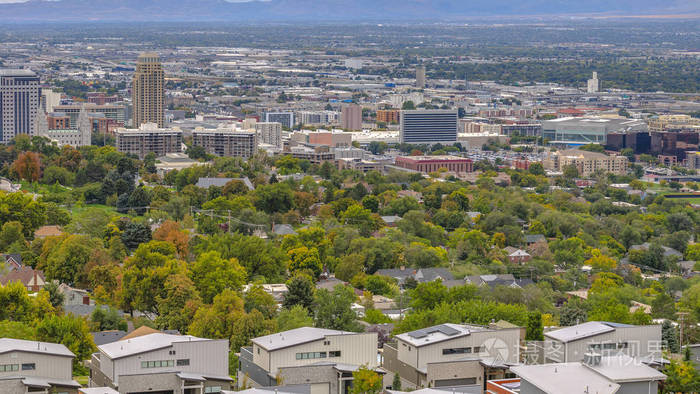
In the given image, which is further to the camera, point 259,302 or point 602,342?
point 259,302

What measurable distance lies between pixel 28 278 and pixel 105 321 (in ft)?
23.5

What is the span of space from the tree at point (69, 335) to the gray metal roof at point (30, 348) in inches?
125

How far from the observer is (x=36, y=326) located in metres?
29.3

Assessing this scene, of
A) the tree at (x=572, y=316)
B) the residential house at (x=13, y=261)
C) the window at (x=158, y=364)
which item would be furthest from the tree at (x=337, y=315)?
the residential house at (x=13, y=261)

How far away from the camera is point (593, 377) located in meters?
22.0

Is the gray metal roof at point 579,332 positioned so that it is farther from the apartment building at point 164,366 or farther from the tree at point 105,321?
the tree at point 105,321

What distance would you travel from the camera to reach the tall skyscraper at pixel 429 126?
10775 centimetres

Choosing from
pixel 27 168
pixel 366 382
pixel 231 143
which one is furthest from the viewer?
pixel 231 143

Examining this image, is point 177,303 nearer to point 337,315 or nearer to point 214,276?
point 214,276

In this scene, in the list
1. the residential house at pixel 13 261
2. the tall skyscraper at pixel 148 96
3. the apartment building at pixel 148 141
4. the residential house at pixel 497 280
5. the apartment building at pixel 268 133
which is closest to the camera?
the residential house at pixel 13 261

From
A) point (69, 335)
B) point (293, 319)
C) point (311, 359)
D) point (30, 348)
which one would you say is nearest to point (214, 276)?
Answer: point (293, 319)

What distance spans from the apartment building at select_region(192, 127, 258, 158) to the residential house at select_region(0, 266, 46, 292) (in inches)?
1939

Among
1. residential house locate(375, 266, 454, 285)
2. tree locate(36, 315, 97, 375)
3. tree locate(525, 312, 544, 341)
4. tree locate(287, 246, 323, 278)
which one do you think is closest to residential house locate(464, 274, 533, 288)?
residential house locate(375, 266, 454, 285)

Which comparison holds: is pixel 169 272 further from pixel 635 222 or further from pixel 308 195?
pixel 635 222
